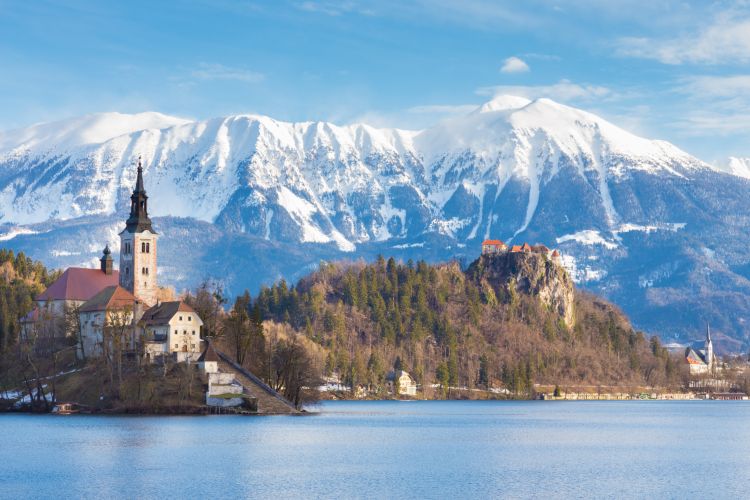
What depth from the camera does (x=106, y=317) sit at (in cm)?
18600

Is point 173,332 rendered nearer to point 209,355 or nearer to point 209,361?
point 209,355

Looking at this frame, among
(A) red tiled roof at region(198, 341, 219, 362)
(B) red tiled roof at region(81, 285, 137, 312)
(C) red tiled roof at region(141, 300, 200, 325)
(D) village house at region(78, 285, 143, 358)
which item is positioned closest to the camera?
(A) red tiled roof at region(198, 341, 219, 362)

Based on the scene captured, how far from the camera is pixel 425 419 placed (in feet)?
596

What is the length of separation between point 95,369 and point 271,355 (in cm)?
2419

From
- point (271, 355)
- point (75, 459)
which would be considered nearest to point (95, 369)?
point (271, 355)

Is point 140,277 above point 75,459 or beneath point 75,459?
above

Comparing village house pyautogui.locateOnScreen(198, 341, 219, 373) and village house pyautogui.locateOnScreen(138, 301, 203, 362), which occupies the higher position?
village house pyautogui.locateOnScreen(138, 301, 203, 362)

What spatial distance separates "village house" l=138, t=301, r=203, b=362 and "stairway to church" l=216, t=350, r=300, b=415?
15.5ft

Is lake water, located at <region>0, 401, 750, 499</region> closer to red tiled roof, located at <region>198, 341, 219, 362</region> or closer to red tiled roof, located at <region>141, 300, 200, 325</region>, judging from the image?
red tiled roof, located at <region>198, 341, 219, 362</region>

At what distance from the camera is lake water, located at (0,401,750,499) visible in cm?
9369

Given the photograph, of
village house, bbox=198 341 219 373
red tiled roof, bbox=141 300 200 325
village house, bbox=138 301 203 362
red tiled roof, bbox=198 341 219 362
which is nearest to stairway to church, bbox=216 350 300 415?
village house, bbox=198 341 219 373

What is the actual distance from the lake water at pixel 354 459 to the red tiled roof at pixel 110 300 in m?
26.8

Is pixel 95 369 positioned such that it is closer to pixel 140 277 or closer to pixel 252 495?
pixel 140 277

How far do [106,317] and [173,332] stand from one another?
11591 millimetres
